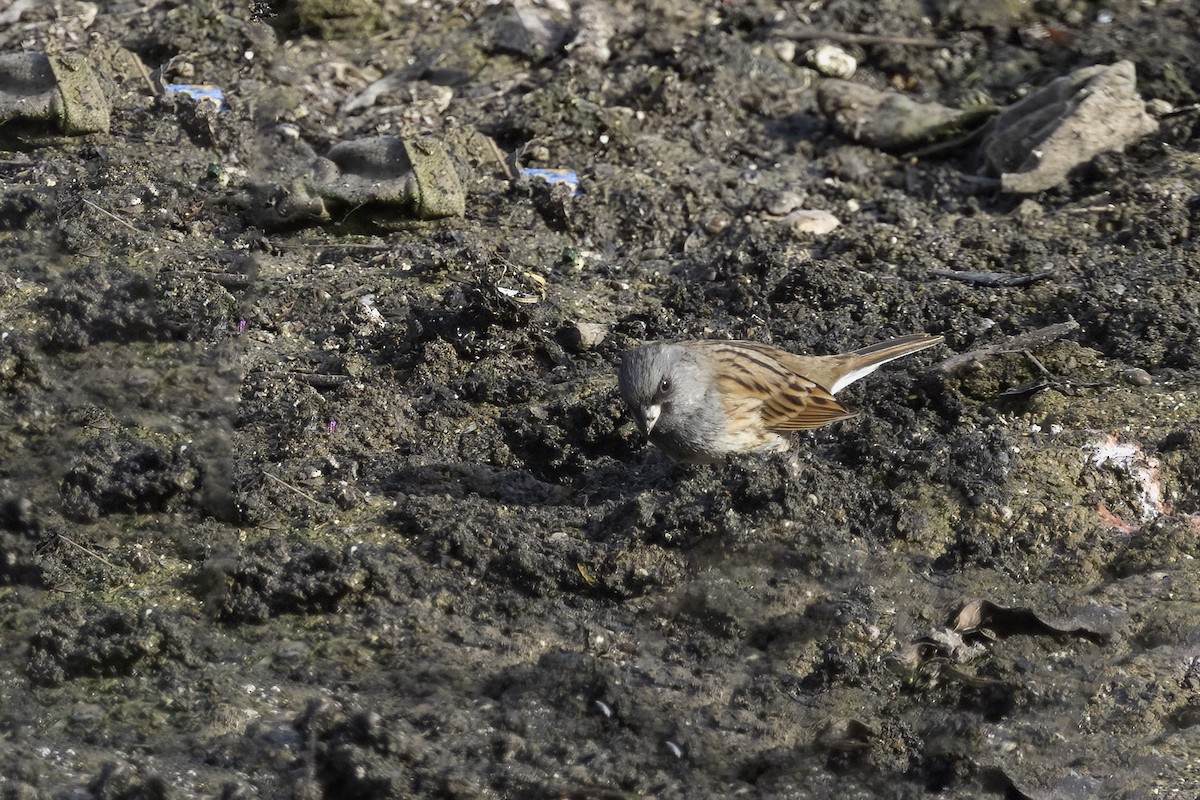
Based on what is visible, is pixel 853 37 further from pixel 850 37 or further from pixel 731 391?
pixel 731 391

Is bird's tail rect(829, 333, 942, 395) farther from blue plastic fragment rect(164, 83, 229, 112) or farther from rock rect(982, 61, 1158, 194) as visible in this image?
blue plastic fragment rect(164, 83, 229, 112)

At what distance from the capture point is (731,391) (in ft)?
18.0

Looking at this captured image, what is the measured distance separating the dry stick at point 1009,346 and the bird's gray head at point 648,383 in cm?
136

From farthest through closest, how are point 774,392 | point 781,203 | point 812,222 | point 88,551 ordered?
1. point 781,203
2. point 812,222
3. point 774,392
4. point 88,551

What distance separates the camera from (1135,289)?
6.52 m

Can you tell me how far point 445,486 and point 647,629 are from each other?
1279 millimetres

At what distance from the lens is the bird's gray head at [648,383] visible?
17.2 ft

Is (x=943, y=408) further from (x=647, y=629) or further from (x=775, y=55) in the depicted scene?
(x=775, y=55)

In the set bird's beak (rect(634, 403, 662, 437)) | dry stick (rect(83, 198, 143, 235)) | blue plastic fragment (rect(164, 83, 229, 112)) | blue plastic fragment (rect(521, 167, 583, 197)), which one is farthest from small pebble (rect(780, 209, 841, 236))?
dry stick (rect(83, 198, 143, 235))

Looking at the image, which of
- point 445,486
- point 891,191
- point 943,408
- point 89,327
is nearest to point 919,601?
point 943,408

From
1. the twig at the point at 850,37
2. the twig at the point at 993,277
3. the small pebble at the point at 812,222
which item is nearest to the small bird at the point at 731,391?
the twig at the point at 993,277

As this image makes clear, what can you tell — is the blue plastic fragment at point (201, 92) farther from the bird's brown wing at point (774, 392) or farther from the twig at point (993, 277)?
the twig at point (993, 277)

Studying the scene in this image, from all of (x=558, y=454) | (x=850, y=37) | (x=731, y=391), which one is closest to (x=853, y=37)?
(x=850, y=37)

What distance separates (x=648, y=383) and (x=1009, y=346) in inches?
72.7
